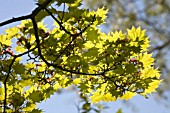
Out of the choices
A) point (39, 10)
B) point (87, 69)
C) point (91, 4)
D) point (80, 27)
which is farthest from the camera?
point (91, 4)

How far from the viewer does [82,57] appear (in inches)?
95.3

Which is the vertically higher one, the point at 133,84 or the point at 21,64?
the point at 21,64

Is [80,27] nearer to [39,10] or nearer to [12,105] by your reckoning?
[39,10]

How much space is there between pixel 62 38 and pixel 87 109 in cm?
50

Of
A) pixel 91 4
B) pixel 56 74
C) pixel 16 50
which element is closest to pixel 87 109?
pixel 56 74

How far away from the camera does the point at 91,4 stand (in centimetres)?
684

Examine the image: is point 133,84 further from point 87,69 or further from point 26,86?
point 26,86

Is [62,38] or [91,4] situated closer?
[62,38]

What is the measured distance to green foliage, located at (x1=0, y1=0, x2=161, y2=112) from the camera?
89.7 inches

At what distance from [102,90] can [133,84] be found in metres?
0.24

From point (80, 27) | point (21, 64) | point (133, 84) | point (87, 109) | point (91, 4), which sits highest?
point (91, 4)

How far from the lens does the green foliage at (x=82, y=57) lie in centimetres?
228

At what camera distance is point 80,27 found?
2275 mm

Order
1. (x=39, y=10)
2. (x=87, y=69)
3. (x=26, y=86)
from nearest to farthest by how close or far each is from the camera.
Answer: (x=39, y=10) < (x=87, y=69) < (x=26, y=86)
